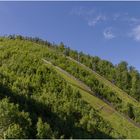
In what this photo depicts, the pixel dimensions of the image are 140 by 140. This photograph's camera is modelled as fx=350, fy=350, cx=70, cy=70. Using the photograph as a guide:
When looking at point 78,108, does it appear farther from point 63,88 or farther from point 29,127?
point 29,127

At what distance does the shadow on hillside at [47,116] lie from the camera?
283ft

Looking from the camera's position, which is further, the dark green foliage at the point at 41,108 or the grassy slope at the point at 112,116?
the grassy slope at the point at 112,116

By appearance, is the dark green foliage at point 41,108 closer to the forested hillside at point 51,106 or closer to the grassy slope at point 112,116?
the forested hillside at point 51,106

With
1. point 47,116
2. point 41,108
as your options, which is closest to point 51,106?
point 41,108

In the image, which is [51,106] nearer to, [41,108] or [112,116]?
[41,108]

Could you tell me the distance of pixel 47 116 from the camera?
318ft

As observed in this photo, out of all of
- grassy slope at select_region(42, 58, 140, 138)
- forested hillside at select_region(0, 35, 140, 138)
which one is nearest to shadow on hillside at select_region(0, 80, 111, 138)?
forested hillside at select_region(0, 35, 140, 138)

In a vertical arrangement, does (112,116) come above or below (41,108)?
above

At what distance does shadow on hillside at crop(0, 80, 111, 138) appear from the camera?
8639 cm

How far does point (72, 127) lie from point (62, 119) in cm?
366

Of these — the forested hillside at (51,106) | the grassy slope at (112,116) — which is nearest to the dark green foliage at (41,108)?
the forested hillside at (51,106)

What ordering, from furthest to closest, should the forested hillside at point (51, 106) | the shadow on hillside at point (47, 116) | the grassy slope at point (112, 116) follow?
the grassy slope at point (112, 116) → the shadow on hillside at point (47, 116) → the forested hillside at point (51, 106)

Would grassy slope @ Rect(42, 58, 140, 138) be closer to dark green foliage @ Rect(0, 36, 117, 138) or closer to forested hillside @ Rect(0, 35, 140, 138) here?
forested hillside @ Rect(0, 35, 140, 138)

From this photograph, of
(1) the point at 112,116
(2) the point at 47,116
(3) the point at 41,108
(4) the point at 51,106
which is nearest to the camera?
(2) the point at 47,116
